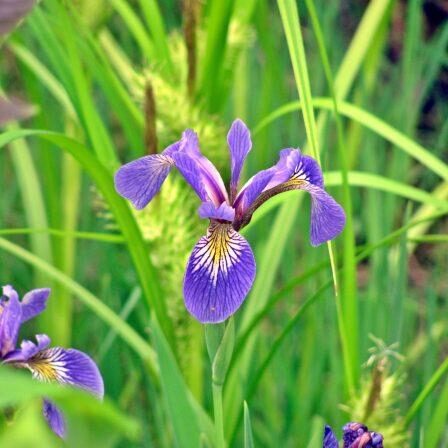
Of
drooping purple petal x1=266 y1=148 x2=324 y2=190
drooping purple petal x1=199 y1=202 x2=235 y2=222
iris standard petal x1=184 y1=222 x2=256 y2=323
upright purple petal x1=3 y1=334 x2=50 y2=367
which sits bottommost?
upright purple petal x1=3 y1=334 x2=50 y2=367

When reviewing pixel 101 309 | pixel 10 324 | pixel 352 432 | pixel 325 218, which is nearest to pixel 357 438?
pixel 352 432

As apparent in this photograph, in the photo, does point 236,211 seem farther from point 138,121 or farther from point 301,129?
point 301,129

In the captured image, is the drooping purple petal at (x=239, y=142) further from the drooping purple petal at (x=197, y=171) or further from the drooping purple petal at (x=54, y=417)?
the drooping purple petal at (x=54, y=417)

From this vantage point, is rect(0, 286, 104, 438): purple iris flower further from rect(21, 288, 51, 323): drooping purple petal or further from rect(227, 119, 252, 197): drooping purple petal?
rect(227, 119, 252, 197): drooping purple petal

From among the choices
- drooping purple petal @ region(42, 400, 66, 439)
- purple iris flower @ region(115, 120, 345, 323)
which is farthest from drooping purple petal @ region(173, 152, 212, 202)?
drooping purple petal @ region(42, 400, 66, 439)

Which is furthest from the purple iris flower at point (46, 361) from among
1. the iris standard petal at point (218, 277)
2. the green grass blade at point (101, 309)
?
the green grass blade at point (101, 309)

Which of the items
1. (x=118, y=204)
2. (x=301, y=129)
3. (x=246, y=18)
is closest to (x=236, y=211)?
(x=118, y=204)

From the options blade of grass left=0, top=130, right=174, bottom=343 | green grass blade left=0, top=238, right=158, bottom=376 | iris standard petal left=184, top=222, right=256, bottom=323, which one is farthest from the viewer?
green grass blade left=0, top=238, right=158, bottom=376
